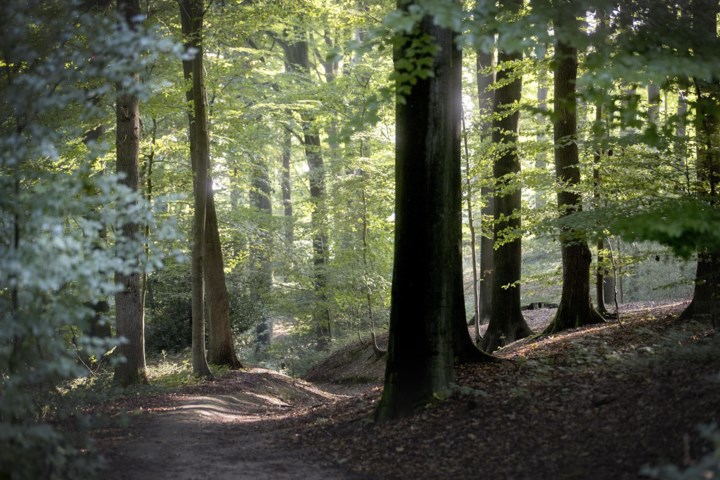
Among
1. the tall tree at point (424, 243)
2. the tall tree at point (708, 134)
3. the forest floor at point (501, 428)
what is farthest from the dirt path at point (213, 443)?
the tall tree at point (708, 134)

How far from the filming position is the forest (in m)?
4.89

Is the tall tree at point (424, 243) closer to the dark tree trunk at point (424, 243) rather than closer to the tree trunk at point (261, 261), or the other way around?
the dark tree trunk at point (424, 243)

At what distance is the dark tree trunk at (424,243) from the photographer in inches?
283

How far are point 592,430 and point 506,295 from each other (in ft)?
24.1

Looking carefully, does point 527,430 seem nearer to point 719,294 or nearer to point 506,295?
point 719,294

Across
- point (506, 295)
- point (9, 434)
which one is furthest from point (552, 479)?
point (506, 295)

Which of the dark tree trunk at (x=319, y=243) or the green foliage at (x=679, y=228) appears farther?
the dark tree trunk at (x=319, y=243)

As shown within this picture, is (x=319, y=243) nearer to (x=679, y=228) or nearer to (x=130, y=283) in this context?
(x=130, y=283)

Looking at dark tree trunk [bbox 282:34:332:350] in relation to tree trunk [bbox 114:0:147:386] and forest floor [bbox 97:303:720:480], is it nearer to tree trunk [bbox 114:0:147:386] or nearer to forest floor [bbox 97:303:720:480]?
tree trunk [bbox 114:0:147:386]

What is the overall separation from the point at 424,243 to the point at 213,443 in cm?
351

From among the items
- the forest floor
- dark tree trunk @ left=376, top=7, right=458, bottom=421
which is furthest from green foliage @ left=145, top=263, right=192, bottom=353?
dark tree trunk @ left=376, top=7, right=458, bottom=421

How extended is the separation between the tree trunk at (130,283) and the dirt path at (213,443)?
1.39m

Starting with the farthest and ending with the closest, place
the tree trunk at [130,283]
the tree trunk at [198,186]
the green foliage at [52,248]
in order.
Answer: the tree trunk at [198,186] → the tree trunk at [130,283] → the green foliage at [52,248]

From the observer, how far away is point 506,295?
13000mm
